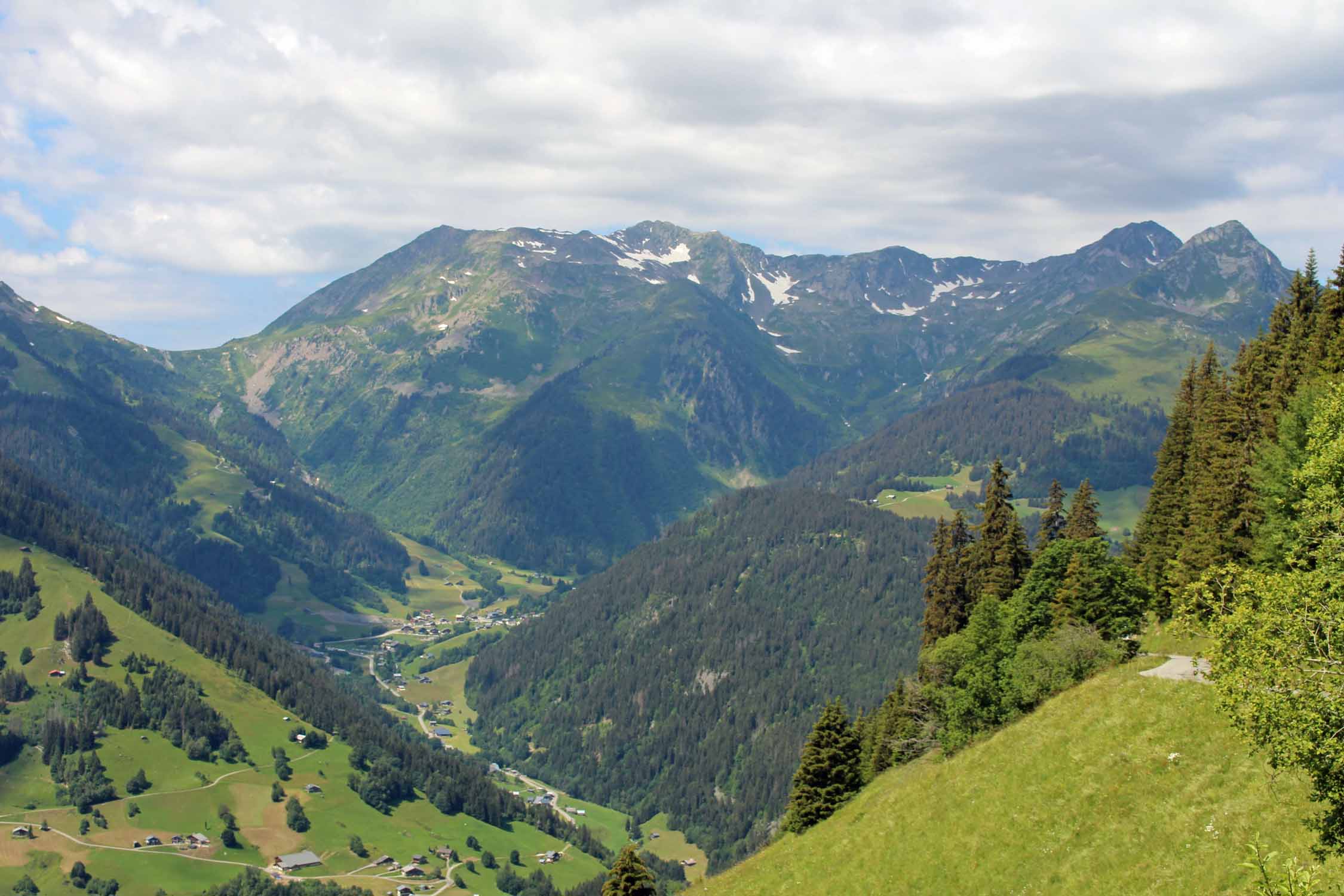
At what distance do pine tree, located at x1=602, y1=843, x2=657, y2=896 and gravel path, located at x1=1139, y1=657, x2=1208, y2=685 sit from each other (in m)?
38.1

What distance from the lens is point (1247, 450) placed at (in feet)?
251

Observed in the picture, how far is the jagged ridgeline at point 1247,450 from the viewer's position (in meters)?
Result: 65.8

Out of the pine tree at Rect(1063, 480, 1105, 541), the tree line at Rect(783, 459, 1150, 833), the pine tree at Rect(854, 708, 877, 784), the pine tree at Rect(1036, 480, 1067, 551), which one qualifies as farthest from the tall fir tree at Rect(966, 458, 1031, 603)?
the pine tree at Rect(854, 708, 877, 784)

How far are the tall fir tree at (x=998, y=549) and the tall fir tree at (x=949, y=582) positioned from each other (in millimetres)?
1594

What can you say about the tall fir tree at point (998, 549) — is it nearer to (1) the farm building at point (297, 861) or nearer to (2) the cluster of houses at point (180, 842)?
(1) the farm building at point (297, 861)

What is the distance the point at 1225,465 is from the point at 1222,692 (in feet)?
157

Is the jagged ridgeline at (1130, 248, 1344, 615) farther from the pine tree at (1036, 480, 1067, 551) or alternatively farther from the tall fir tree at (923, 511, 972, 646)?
the tall fir tree at (923, 511, 972, 646)

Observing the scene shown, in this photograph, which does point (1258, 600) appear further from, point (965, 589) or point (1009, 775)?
point (965, 589)

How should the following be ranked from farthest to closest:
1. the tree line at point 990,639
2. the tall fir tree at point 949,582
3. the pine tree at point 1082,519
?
1. the tall fir tree at point 949,582
2. the pine tree at point 1082,519
3. the tree line at point 990,639

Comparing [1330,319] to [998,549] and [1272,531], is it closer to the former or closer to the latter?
[1272,531]

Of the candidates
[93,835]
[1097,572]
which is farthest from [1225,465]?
[93,835]

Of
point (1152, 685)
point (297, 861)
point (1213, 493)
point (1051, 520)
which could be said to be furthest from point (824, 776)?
point (297, 861)

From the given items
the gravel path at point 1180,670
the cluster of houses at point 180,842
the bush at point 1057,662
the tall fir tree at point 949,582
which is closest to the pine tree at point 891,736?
the tall fir tree at point 949,582

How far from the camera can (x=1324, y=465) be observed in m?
41.0
